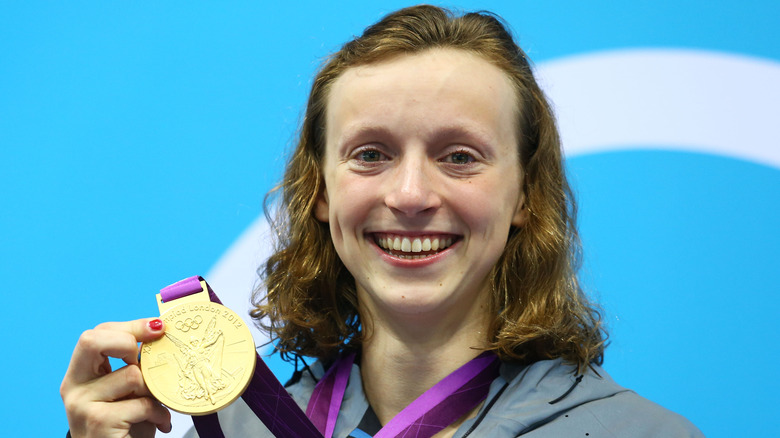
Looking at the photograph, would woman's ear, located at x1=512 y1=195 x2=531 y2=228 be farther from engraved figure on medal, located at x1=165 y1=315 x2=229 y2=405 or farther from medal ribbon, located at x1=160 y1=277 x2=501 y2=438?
engraved figure on medal, located at x1=165 y1=315 x2=229 y2=405

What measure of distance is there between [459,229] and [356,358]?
41cm

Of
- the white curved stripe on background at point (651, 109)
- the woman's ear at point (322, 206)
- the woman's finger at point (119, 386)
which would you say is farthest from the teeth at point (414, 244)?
the white curved stripe on background at point (651, 109)

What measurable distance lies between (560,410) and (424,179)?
1.52 ft

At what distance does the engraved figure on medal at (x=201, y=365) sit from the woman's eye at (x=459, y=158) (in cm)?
49

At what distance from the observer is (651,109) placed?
6.95 feet

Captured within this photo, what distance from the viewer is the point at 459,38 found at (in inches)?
60.6

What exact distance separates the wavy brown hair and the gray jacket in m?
0.05

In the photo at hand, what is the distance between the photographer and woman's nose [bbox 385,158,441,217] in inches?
55.4

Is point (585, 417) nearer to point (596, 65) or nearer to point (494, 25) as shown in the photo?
point (494, 25)

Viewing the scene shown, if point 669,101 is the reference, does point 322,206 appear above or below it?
below

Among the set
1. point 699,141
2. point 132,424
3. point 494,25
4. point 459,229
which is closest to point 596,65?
point 699,141

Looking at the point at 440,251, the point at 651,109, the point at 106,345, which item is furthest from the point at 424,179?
the point at 651,109

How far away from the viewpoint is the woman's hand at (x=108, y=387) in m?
1.27

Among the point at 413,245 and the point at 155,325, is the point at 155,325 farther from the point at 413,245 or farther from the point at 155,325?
the point at 413,245
